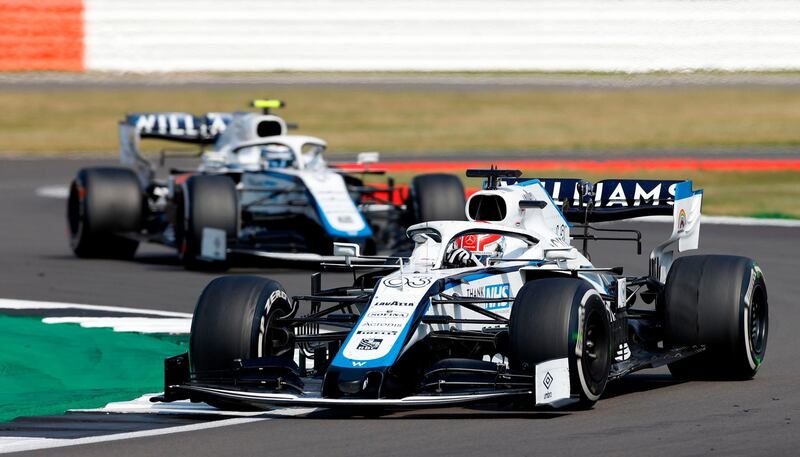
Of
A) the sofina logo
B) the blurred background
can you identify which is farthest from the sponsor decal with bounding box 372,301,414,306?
the blurred background

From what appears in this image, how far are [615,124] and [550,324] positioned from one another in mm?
35901

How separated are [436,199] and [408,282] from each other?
32.5 ft

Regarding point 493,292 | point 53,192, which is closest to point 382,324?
point 493,292

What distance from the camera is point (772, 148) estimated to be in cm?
3938

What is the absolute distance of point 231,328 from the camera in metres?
10.2

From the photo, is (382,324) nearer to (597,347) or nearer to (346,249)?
(597,347)

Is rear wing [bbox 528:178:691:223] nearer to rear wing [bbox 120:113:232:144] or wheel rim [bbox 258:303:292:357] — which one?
wheel rim [bbox 258:303:292:357]

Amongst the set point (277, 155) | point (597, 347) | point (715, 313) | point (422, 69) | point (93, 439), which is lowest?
point (93, 439)

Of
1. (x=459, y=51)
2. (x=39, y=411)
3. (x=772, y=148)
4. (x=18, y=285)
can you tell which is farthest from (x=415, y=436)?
(x=459, y=51)

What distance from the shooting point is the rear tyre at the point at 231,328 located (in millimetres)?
10133

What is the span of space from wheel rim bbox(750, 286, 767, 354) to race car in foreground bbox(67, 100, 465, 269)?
755cm

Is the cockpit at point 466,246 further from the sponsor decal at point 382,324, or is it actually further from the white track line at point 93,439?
the white track line at point 93,439

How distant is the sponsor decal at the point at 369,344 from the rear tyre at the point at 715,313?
2550mm

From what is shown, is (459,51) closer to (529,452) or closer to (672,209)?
(672,209)
